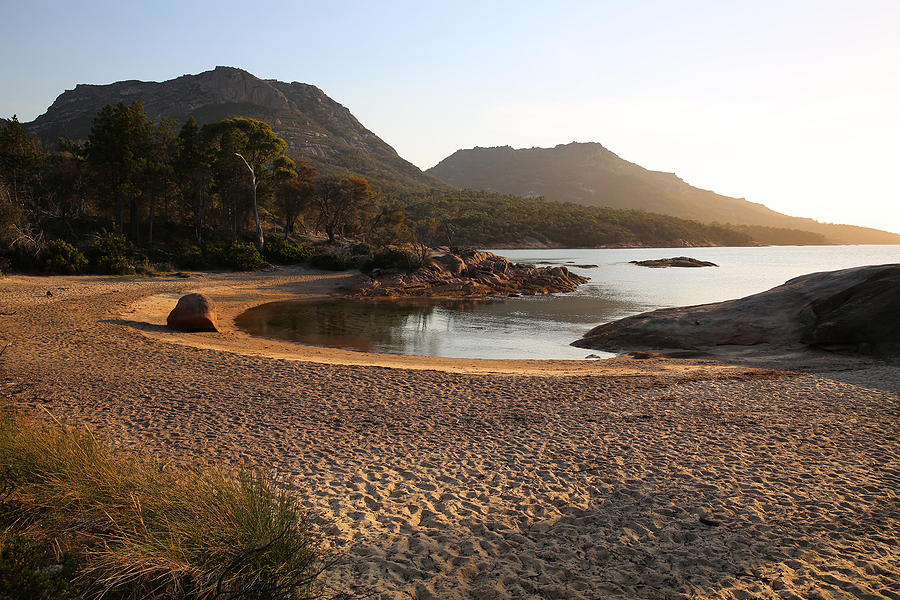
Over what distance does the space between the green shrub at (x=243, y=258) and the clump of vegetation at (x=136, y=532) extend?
3347 cm

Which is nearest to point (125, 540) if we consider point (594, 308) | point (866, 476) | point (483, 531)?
point (483, 531)

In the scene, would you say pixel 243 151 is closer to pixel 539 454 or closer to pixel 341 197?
pixel 341 197

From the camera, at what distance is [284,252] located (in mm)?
40000

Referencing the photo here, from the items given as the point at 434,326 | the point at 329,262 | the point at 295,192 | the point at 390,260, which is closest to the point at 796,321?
the point at 434,326

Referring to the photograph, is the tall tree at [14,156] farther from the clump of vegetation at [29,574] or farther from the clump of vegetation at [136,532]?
the clump of vegetation at [29,574]

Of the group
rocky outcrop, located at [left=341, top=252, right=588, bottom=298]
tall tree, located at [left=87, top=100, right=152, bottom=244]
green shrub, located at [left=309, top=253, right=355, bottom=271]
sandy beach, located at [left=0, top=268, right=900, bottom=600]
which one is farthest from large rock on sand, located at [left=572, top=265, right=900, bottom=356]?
tall tree, located at [left=87, top=100, right=152, bottom=244]

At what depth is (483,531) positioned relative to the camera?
4289 mm

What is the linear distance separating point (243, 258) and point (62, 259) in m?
11.3

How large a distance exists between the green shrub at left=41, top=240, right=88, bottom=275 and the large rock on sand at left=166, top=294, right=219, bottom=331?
52.0ft

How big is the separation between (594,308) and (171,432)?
84.9 ft

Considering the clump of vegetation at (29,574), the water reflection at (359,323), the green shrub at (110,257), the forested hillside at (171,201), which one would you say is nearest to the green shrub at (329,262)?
the forested hillside at (171,201)

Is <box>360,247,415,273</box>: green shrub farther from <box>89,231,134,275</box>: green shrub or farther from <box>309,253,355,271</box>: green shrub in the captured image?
<box>89,231,134,275</box>: green shrub

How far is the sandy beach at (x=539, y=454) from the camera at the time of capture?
3678 mm

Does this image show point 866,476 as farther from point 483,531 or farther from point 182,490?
point 182,490
